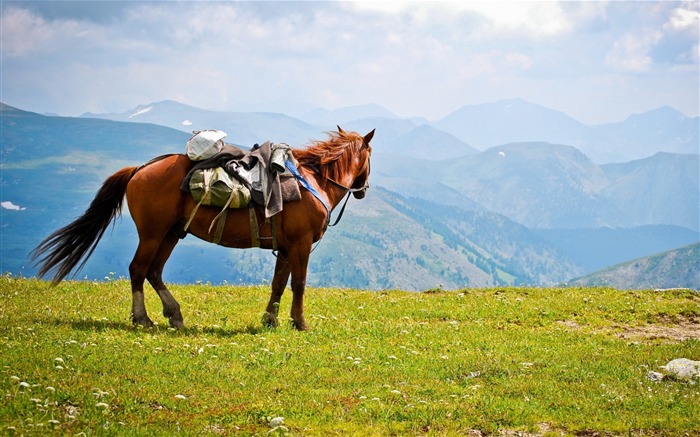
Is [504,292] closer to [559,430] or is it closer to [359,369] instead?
[359,369]

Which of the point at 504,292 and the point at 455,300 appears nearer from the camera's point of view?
the point at 455,300

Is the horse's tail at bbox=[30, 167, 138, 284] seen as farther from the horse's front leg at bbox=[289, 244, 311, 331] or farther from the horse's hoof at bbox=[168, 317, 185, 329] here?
the horse's front leg at bbox=[289, 244, 311, 331]

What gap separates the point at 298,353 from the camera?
41.8 ft

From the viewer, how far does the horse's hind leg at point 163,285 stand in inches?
563

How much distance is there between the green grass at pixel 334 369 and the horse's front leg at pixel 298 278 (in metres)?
0.34

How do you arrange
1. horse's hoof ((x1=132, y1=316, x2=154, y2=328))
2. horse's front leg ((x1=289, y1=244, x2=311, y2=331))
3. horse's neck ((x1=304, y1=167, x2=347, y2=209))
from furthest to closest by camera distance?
horse's neck ((x1=304, y1=167, x2=347, y2=209)) < horse's front leg ((x1=289, y1=244, x2=311, y2=331)) < horse's hoof ((x1=132, y1=316, x2=154, y2=328))

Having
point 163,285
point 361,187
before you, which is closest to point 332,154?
point 361,187

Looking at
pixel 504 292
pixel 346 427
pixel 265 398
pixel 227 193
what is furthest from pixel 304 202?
pixel 504 292

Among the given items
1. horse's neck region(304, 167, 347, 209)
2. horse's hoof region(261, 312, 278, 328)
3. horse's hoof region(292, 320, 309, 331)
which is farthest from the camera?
horse's neck region(304, 167, 347, 209)

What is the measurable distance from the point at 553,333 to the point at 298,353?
263 inches

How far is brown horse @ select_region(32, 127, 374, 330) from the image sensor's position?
45.3 ft

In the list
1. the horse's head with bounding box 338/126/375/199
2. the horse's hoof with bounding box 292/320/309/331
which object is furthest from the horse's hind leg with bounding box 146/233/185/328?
the horse's head with bounding box 338/126/375/199

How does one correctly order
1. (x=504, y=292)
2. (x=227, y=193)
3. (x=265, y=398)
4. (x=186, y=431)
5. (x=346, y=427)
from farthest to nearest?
(x=504, y=292) < (x=227, y=193) < (x=265, y=398) < (x=346, y=427) < (x=186, y=431)

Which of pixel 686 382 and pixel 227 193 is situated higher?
pixel 227 193
